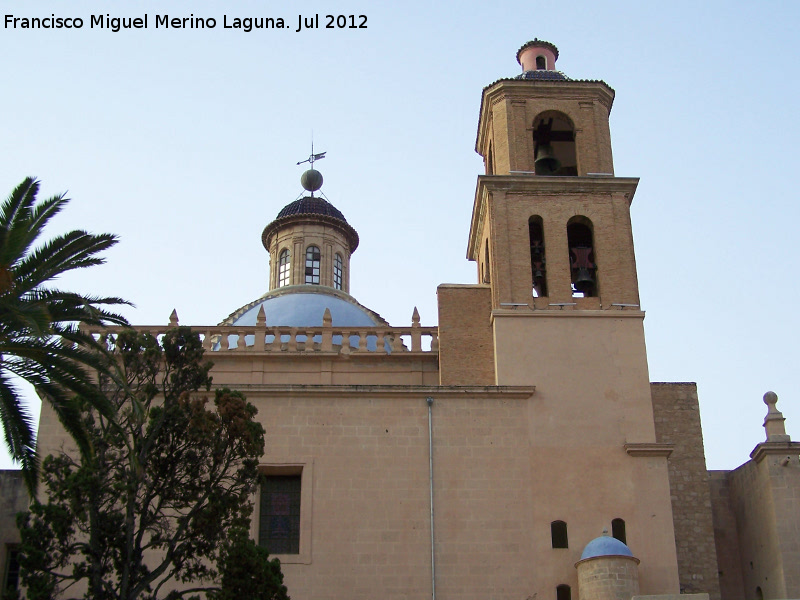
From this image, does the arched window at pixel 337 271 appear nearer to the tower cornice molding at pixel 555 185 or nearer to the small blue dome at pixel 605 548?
the tower cornice molding at pixel 555 185

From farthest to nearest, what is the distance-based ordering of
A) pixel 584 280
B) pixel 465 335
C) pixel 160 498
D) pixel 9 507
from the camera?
pixel 584 280 < pixel 465 335 < pixel 9 507 < pixel 160 498

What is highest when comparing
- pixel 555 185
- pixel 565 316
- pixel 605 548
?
pixel 555 185

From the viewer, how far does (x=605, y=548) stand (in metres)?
15.9

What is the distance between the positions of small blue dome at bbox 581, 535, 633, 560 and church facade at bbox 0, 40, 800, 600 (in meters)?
0.03

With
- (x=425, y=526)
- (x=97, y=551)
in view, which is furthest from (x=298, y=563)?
(x=97, y=551)

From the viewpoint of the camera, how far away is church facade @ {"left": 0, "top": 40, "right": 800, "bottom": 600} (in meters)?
16.5

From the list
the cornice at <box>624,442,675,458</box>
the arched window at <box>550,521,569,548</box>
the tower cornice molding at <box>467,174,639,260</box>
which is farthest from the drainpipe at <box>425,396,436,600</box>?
the tower cornice molding at <box>467,174,639,260</box>

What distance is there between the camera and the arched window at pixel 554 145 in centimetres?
2106

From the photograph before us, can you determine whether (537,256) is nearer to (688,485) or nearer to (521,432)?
(521,432)

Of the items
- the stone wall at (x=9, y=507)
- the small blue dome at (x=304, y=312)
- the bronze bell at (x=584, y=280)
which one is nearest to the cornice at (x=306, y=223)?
the small blue dome at (x=304, y=312)

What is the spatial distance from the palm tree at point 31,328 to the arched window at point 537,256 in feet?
29.2

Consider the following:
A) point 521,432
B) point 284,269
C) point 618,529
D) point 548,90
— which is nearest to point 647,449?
point 618,529

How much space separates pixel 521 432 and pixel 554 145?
656 centimetres

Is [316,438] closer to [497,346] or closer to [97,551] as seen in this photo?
[497,346]
